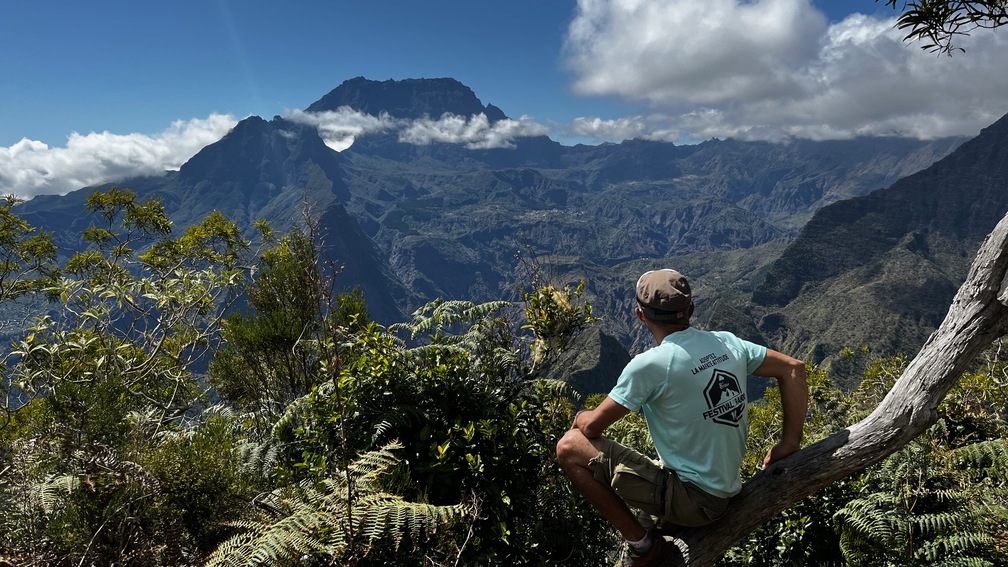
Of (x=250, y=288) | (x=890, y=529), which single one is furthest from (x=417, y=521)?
(x=250, y=288)

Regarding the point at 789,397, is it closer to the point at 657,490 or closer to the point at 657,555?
the point at 657,490

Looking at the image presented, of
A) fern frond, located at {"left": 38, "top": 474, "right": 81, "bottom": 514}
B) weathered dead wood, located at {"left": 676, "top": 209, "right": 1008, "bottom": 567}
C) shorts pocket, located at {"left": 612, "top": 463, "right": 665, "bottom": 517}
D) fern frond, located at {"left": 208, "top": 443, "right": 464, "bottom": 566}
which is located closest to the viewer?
fern frond, located at {"left": 208, "top": 443, "right": 464, "bottom": 566}

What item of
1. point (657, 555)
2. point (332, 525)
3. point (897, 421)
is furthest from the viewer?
point (657, 555)

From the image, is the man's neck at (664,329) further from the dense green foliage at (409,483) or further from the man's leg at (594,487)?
the dense green foliage at (409,483)

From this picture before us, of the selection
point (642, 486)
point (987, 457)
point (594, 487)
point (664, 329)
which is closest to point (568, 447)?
point (594, 487)

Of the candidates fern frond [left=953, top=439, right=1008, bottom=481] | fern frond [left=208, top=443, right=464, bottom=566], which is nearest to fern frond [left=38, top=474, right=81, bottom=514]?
fern frond [left=208, top=443, right=464, bottom=566]

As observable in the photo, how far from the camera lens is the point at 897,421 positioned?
318 cm

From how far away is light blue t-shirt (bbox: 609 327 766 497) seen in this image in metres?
3.18

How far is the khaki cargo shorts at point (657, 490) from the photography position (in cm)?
328

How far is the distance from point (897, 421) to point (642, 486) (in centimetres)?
163

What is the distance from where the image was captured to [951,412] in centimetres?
574

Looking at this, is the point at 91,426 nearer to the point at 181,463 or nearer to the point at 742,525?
the point at 181,463

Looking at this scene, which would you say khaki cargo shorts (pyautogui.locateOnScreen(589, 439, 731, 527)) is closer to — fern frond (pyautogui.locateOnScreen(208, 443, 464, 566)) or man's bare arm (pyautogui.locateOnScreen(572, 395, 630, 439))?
man's bare arm (pyautogui.locateOnScreen(572, 395, 630, 439))

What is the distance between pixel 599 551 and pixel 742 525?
1.43m
